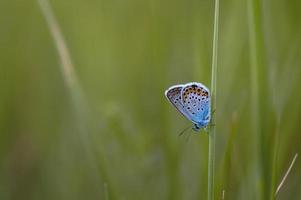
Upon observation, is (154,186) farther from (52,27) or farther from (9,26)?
(9,26)

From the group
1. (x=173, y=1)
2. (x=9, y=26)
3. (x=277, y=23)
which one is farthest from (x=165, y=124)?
(x=9, y=26)

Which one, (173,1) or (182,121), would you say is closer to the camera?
(182,121)

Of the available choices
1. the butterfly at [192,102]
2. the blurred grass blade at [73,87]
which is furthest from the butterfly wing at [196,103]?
the blurred grass blade at [73,87]

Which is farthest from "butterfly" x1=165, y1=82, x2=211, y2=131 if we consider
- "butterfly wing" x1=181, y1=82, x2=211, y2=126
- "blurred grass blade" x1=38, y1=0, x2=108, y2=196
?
"blurred grass blade" x1=38, y1=0, x2=108, y2=196

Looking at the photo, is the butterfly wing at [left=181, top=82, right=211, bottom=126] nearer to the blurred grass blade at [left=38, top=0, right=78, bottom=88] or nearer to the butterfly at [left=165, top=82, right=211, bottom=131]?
the butterfly at [left=165, top=82, right=211, bottom=131]

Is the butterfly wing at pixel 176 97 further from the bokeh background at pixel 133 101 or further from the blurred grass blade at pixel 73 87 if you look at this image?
the blurred grass blade at pixel 73 87

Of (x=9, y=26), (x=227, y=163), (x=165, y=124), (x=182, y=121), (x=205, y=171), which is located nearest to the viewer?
(x=227, y=163)

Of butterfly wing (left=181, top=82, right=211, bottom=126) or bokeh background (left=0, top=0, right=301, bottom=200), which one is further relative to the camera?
bokeh background (left=0, top=0, right=301, bottom=200)
